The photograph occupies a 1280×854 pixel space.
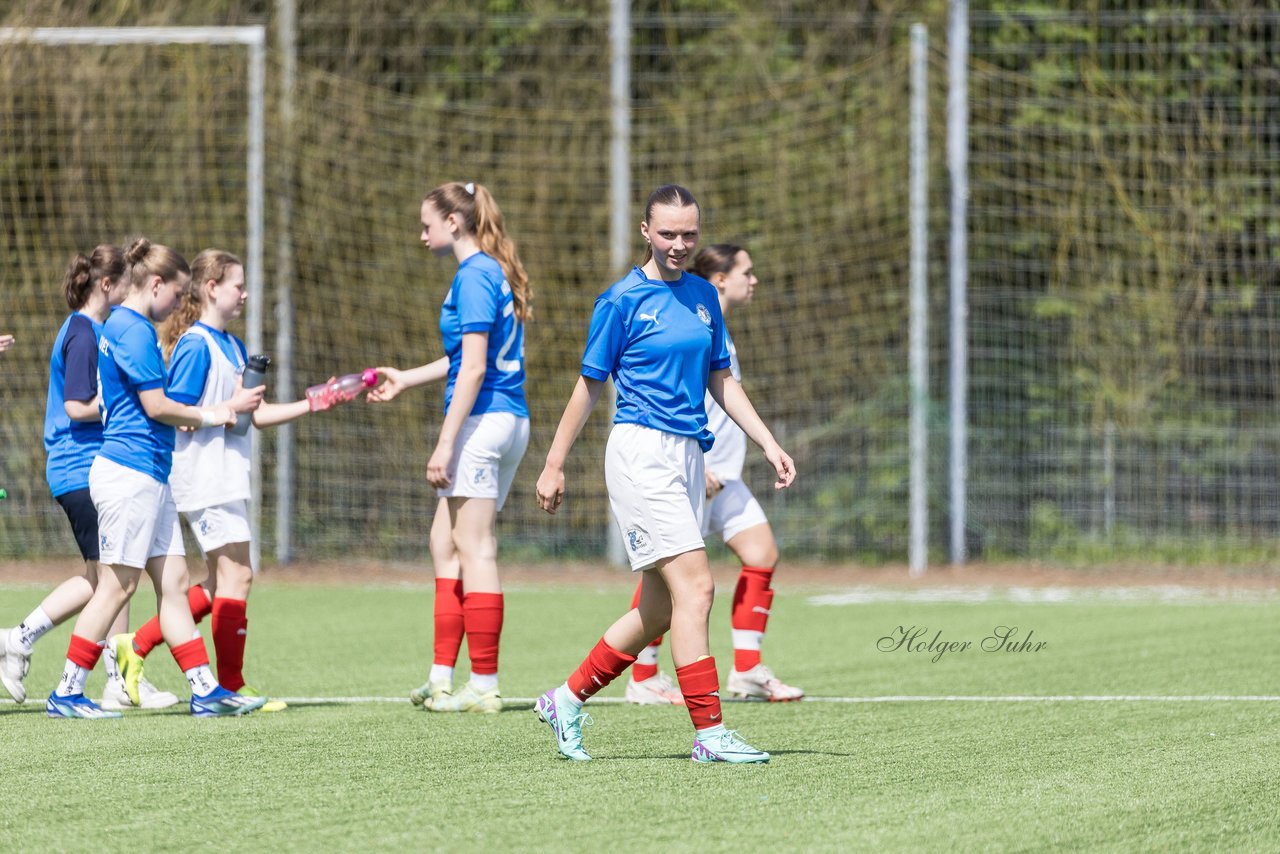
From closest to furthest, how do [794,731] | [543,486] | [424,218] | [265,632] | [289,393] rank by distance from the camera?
1. [543,486]
2. [794,731]
3. [424,218]
4. [265,632]
5. [289,393]

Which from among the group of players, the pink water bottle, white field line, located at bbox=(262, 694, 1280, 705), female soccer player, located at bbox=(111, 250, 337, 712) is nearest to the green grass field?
white field line, located at bbox=(262, 694, 1280, 705)

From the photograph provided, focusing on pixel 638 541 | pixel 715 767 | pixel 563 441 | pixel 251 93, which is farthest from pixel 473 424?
pixel 251 93

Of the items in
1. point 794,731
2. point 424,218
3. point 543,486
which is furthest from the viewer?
point 424,218

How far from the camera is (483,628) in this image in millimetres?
6656

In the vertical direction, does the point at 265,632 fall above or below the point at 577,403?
below

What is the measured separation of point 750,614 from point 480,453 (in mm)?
1304

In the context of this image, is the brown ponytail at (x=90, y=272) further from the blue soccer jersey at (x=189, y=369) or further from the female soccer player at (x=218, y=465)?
the blue soccer jersey at (x=189, y=369)

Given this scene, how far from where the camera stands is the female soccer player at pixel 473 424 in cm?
657

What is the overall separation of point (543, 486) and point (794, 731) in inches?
54.4

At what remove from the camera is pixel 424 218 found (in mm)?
6859

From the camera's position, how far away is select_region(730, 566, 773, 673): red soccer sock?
23.0 feet

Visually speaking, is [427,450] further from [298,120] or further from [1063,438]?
[1063,438]

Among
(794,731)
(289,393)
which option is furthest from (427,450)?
(794,731)

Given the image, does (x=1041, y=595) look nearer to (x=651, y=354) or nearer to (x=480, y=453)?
(x=480, y=453)
